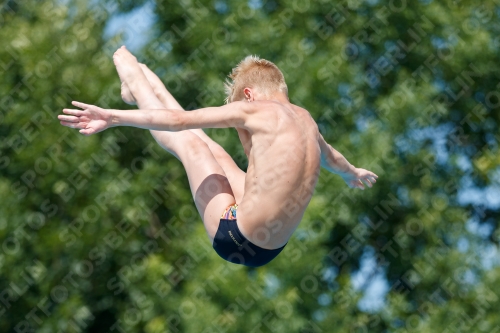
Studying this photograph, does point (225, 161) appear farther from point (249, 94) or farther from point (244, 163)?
point (244, 163)

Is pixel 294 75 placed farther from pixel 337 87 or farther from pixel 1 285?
pixel 1 285

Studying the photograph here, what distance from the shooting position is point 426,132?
501 inches

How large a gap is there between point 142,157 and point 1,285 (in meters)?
2.61

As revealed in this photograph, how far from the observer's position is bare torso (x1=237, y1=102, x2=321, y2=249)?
496cm

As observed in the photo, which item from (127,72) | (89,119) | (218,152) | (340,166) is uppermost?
(89,119)

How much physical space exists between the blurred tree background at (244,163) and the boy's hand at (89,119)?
23.5 ft

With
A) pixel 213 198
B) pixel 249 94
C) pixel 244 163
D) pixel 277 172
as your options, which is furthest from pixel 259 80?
pixel 244 163

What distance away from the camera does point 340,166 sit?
575cm

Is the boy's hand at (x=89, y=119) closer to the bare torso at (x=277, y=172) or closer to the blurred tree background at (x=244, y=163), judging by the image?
the bare torso at (x=277, y=172)

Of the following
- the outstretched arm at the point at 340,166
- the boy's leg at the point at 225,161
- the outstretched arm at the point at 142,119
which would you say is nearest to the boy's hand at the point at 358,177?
the outstretched arm at the point at 340,166

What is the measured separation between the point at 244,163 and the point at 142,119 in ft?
24.3

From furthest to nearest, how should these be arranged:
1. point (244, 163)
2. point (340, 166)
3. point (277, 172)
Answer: point (244, 163), point (340, 166), point (277, 172)

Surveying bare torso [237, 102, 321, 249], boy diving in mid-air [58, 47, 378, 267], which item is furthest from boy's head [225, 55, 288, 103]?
bare torso [237, 102, 321, 249]

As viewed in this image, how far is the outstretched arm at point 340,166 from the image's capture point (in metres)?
5.53
